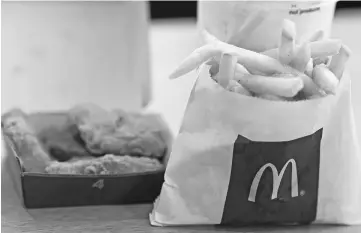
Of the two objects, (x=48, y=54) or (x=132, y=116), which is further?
(x=48, y=54)

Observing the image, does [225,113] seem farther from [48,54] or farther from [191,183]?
[48,54]

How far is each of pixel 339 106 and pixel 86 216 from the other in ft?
1.69

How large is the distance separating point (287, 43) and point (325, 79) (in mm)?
87

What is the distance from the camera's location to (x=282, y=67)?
98 centimetres

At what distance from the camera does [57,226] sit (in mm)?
1082

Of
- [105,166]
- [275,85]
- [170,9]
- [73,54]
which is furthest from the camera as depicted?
[170,9]

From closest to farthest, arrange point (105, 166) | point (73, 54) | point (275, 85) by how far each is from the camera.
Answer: point (275, 85), point (105, 166), point (73, 54)

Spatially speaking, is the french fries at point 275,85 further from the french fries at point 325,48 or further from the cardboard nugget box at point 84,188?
the cardboard nugget box at point 84,188

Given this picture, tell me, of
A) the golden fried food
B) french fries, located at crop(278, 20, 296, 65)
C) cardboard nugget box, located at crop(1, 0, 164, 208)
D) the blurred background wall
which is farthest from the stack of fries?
the blurred background wall

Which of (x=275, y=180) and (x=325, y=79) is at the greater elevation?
(x=325, y=79)

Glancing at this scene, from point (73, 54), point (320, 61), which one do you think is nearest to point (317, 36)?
point (320, 61)

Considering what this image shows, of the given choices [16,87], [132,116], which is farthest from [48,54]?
[132,116]

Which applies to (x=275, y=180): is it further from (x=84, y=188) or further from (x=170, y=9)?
(x=170, y=9)

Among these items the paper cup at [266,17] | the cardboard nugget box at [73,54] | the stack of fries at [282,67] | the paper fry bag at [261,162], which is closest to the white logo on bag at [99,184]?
the paper fry bag at [261,162]
